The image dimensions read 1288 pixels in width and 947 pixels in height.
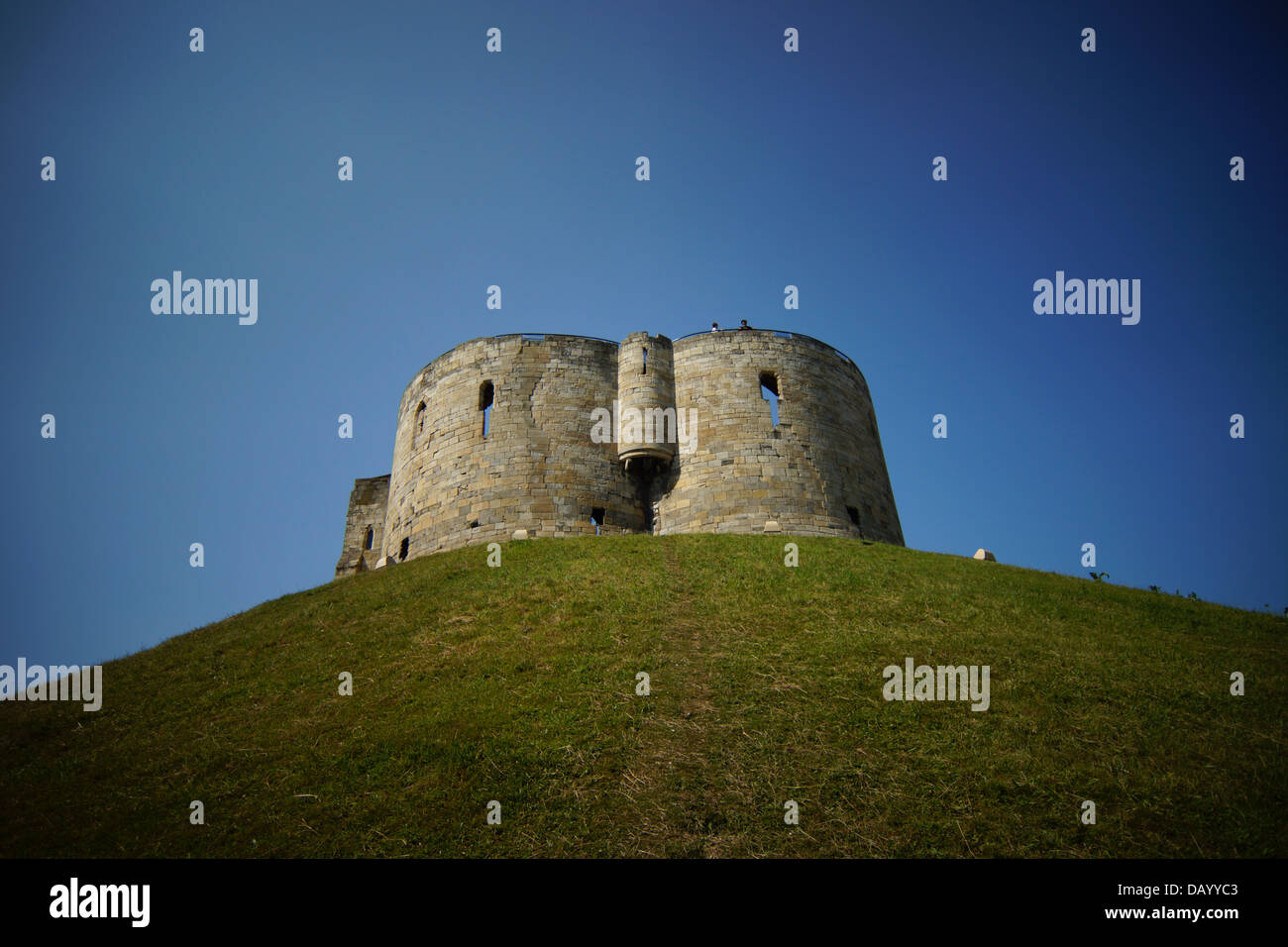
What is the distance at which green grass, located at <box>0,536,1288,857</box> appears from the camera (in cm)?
857

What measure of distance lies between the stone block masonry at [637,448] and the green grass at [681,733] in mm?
6925

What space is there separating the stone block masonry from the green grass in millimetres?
6925

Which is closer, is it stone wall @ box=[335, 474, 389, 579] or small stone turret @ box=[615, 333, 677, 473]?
small stone turret @ box=[615, 333, 677, 473]

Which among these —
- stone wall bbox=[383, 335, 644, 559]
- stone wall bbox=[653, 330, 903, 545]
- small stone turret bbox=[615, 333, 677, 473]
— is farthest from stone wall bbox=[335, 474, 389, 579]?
stone wall bbox=[653, 330, 903, 545]

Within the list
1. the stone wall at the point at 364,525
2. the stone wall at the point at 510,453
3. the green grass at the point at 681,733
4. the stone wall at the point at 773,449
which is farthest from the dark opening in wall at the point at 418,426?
the green grass at the point at 681,733

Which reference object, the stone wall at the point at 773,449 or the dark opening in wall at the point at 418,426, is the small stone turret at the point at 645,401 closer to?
the stone wall at the point at 773,449

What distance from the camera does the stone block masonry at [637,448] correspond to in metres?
24.0

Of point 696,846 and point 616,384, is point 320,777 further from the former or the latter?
point 616,384

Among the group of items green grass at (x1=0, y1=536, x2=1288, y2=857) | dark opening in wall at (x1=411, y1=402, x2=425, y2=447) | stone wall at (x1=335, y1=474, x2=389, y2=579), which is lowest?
green grass at (x1=0, y1=536, x2=1288, y2=857)

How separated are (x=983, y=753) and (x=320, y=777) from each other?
8.93 meters

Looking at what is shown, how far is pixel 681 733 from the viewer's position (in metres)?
10.5

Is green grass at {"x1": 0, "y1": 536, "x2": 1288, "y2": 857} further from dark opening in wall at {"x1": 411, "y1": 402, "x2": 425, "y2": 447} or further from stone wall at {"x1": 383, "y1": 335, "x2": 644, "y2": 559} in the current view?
dark opening in wall at {"x1": 411, "y1": 402, "x2": 425, "y2": 447}
